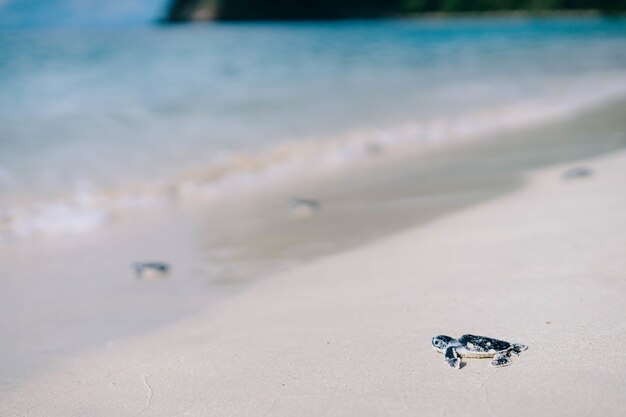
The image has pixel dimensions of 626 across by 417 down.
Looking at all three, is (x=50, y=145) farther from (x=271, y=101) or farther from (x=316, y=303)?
(x=316, y=303)

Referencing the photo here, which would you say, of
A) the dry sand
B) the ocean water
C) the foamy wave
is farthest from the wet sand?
the ocean water

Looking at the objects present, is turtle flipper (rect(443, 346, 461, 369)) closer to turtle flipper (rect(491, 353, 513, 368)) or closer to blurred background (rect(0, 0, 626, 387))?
turtle flipper (rect(491, 353, 513, 368))

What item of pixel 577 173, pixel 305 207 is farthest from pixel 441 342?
pixel 577 173

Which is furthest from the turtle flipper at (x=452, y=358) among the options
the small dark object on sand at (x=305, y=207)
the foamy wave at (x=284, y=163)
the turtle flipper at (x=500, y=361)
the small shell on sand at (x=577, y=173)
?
the foamy wave at (x=284, y=163)

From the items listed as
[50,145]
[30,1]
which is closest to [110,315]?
[50,145]

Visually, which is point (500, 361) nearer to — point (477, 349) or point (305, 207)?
point (477, 349)

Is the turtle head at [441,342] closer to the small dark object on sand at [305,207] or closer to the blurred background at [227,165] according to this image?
the blurred background at [227,165]

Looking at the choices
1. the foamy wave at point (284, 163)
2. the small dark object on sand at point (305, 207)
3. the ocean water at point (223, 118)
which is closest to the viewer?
the small dark object on sand at point (305, 207)
